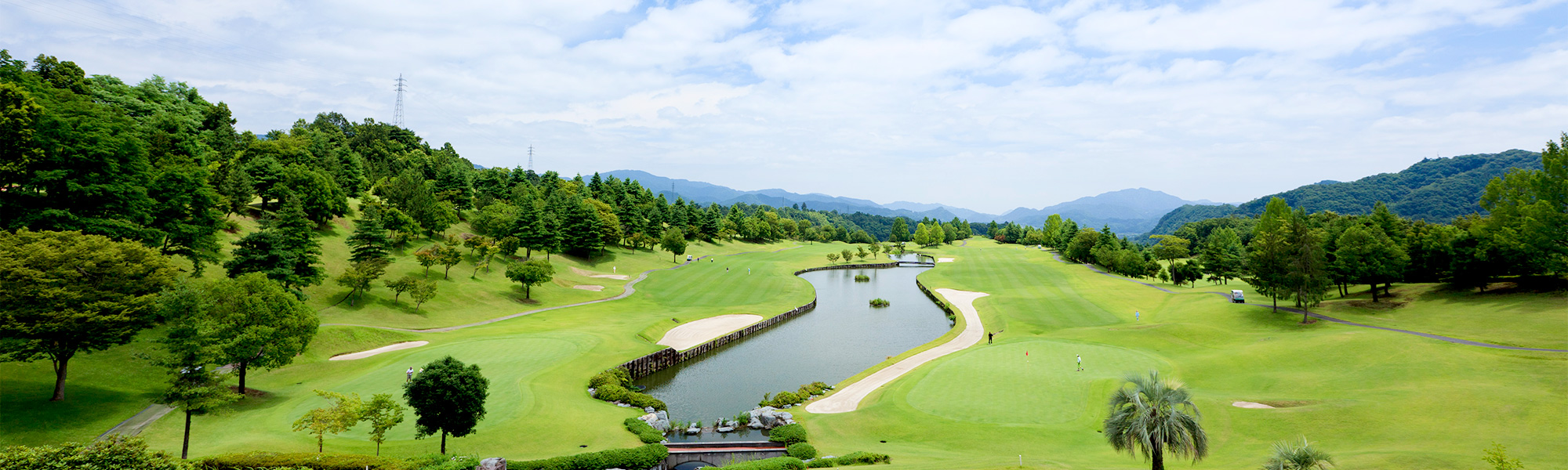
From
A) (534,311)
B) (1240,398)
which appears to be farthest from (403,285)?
(1240,398)

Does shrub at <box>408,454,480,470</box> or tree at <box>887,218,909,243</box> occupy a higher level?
tree at <box>887,218,909,243</box>

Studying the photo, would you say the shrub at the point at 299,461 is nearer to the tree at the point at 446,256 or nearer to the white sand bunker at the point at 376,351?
the white sand bunker at the point at 376,351

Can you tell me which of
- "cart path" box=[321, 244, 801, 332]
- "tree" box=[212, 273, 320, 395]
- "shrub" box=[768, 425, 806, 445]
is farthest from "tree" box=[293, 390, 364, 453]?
"cart path" box=[321, 244, 801, 332]

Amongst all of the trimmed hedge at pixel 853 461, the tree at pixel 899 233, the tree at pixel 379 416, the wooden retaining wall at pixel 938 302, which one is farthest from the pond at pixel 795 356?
the tree at pixel 899 233

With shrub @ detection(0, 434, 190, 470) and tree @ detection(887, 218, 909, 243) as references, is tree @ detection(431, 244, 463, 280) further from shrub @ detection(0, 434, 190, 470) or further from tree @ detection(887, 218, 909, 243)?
tree @ detection(887, 218, 909, 243)

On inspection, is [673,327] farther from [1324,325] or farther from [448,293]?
[1324,325]

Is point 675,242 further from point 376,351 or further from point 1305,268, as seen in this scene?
point 1305,268
